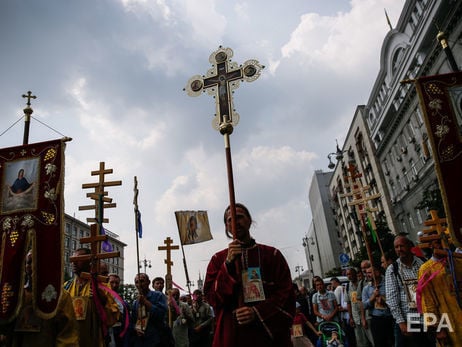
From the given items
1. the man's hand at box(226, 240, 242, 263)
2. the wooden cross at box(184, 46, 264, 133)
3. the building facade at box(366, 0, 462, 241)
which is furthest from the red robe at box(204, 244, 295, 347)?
the building facade at box(366, 0, 462, 241)

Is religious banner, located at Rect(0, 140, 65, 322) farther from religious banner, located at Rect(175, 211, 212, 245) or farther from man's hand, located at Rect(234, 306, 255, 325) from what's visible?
religious banner, located at Rect(175, 211, 212, 245)

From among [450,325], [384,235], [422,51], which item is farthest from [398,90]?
[450,325]

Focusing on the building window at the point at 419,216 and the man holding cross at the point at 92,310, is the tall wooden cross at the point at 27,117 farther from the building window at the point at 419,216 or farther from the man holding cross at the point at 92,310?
the building window at the point at 419,216

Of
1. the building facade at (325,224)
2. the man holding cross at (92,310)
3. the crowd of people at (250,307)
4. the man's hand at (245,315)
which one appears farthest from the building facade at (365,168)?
the man's hand at (245,315)

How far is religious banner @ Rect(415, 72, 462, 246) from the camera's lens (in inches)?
183

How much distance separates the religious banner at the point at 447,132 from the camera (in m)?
4.65

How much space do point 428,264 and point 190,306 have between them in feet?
21.8

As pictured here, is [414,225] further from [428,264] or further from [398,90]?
[428,264]

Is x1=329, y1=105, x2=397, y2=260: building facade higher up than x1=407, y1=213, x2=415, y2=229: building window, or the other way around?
x1=329, y1=105, x2=397, y2=260: building facade

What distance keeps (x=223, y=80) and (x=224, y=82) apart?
0.05m

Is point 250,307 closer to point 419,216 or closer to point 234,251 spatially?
point 234,251

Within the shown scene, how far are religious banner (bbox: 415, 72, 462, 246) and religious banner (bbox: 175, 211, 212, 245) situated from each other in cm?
685

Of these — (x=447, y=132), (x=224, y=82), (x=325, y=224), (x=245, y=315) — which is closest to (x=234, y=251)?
(x=245, y=315)

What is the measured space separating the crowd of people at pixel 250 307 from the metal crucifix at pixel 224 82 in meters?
1.19
